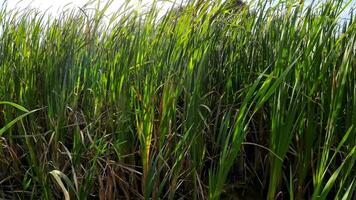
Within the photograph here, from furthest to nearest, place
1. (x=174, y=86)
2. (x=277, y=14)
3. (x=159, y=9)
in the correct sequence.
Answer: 1. (x=159, y=9)
2. (x=277, y=14)
3. (x=174, y=86)

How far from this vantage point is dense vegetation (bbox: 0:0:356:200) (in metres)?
1.27

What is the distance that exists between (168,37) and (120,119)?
358mm

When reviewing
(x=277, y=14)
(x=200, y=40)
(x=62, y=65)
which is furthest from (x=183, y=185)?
(x=277, y=14)

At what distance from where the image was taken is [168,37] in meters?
1.61

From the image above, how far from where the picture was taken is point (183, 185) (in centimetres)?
146

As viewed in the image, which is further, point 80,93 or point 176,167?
point 80,93

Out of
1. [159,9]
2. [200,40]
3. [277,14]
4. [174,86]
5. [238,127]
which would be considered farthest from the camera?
[159,9]

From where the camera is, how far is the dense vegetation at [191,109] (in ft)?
4.16

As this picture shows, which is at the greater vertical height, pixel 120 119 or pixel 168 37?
pixel 168 37

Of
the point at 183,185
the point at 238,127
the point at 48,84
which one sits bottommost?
the point at 183,185

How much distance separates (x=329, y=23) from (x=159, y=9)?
74 centimetres

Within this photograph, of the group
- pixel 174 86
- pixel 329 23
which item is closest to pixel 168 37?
pixel 174 86

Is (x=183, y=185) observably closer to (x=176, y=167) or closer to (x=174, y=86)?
(x=176, y=167)

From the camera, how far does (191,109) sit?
129 centimetres
